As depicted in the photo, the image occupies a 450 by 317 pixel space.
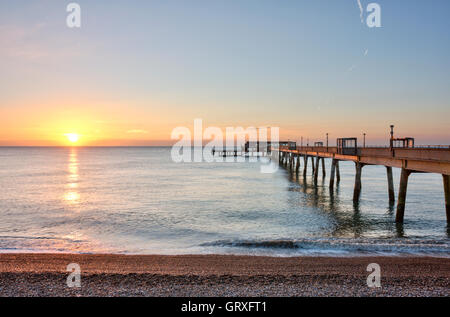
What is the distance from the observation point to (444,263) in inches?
424

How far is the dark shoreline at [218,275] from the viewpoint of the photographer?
7.71 m

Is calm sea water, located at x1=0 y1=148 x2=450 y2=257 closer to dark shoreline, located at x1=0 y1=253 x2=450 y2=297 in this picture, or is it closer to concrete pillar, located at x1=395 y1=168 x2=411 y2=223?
Answer: concrete pillar, located at x1=395 y1=168 x2=411 y2=223

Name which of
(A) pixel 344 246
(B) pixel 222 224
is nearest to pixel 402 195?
(A) pixel 344 246

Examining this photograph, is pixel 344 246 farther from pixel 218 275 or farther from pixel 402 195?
pixel 402 195

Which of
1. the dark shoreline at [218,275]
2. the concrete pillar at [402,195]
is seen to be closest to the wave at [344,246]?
the dark shoreline at [218,275]

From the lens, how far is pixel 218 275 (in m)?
9.05

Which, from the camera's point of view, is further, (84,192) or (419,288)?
(84,192)

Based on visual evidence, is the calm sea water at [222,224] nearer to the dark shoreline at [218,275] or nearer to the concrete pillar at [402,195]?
the concrete pillar at [402,195]

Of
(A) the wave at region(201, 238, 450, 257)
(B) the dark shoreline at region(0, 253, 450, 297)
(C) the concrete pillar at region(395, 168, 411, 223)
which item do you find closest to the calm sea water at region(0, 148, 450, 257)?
(A) the wave at region(201, 238, 450, 257)

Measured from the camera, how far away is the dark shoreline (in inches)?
304

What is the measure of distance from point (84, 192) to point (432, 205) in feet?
104

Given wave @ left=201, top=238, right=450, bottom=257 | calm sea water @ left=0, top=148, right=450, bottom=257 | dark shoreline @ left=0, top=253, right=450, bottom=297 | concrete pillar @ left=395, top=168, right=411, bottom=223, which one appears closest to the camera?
dark shoreline @ left=0, top=253, right=450, bottom=297

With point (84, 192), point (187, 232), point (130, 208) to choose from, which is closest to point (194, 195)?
point (130, 208)
